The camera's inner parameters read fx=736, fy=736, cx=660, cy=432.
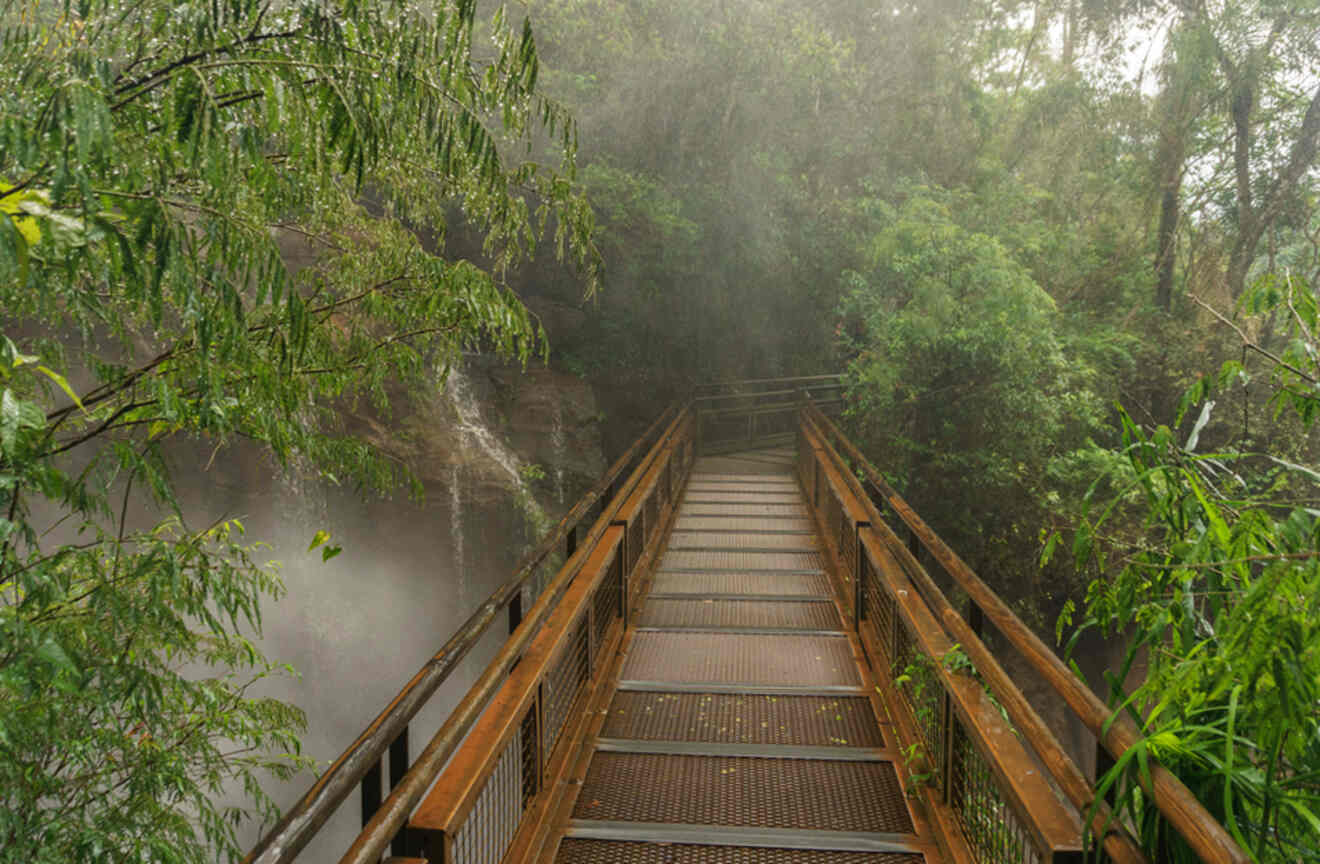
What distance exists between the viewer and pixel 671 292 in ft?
52.2

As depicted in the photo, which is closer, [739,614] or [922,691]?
[922,691]

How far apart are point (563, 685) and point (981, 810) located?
192 cm

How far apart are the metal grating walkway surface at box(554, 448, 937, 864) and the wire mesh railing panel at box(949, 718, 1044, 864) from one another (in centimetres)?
19

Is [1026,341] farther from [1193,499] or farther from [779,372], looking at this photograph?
[1193,499]

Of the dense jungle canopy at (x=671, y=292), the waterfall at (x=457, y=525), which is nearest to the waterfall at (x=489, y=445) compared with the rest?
the waterfall at (x=457, y=525)

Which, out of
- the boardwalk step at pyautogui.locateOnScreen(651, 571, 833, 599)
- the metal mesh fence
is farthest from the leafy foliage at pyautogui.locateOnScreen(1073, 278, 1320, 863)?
the metal mesh fence

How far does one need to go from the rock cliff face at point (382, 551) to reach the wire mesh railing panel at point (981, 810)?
10303 millimetres

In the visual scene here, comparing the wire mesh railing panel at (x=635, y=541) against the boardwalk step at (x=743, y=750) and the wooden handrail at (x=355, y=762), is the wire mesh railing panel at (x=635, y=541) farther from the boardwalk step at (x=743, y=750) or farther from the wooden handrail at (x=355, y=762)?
the wooden handrail at (x=355, y=762)

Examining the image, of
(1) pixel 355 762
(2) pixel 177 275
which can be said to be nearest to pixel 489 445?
(2) pixel 177 275

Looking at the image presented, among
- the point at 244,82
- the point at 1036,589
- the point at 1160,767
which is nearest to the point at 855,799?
the point at 1160,767

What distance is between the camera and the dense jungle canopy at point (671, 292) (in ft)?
6.30

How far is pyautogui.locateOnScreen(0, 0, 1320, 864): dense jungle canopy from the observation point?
6.30 ft

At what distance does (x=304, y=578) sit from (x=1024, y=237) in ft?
43.7

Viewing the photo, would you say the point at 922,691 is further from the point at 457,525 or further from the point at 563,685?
the point at 457,525
